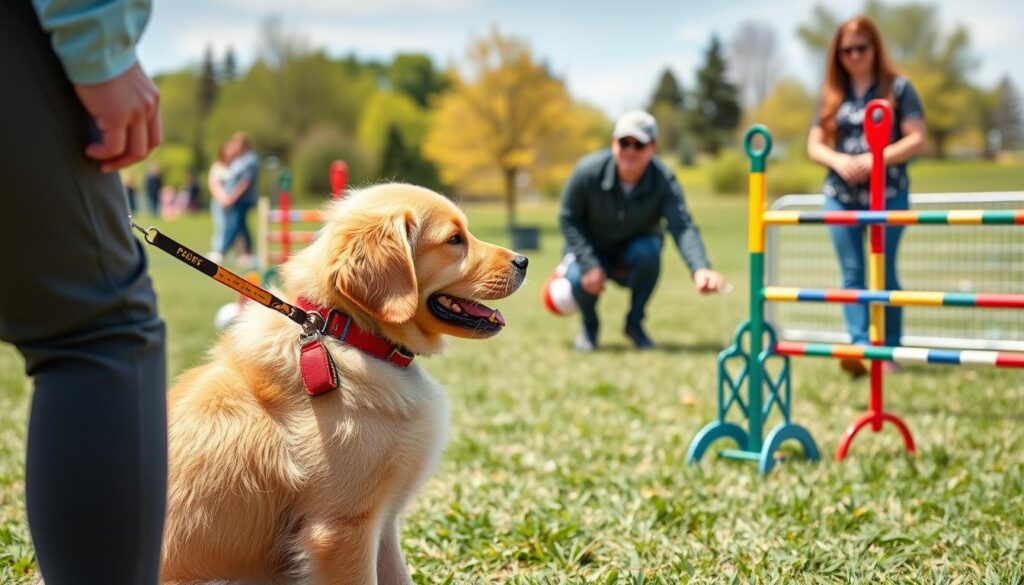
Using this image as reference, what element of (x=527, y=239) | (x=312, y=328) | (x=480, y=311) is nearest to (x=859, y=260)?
(x=480, y=311)

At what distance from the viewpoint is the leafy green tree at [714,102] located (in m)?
77.1

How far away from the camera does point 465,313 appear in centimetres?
280

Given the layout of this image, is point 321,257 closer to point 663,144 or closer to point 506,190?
point 506,190

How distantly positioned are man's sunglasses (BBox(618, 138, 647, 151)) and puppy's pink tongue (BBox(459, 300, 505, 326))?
4.65 meters

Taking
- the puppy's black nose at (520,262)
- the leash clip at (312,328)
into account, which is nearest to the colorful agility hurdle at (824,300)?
the puppy's black nose at (520,262)

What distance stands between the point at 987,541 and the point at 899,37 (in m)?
62.7

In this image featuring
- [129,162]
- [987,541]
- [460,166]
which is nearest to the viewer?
[129,162]

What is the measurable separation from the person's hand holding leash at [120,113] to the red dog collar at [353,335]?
0.93 meters

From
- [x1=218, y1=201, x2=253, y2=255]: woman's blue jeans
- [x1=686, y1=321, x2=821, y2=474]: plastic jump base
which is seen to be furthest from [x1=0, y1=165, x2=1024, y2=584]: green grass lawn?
[x1=218, y1=201, x2=253, y2=255]: woman's blue jeans

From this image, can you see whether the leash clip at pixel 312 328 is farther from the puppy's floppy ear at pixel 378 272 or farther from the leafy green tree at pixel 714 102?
the leafy green tree at pixel 714 102

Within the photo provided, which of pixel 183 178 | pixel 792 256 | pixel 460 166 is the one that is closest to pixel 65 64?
pixel 792 256

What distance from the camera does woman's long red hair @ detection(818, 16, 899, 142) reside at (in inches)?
245

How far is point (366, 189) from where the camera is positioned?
9.41ft

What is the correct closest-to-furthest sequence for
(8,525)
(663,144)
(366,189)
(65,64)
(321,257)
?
1. (65,64)
2. (321,257)
3. (366,189)
4. (8,525)
5. (663,144)
